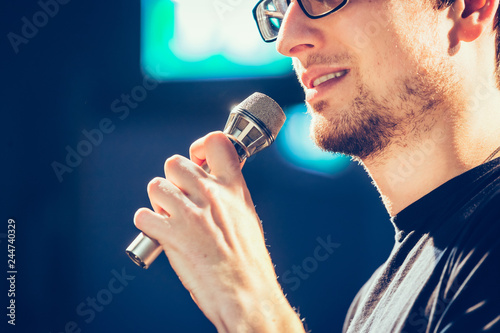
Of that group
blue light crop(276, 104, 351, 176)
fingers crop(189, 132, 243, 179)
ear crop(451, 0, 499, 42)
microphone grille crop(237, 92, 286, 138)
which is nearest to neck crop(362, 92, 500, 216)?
ear crop(451, 0, 499, 42)

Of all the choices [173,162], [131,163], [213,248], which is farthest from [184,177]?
[131,163]

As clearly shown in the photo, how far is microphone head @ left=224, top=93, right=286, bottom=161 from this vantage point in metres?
0.83

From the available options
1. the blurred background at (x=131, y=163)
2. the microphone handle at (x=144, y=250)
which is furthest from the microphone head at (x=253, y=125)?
the blurred background at (x=131, y=163)

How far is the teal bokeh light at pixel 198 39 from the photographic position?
226 cm

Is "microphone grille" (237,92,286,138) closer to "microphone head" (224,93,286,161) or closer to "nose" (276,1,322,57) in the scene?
"microphone head" (224,93,286,161)

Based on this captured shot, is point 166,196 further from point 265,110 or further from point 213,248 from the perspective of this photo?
point 265,110

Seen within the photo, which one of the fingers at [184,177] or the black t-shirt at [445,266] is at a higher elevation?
the fingers at [184,177]

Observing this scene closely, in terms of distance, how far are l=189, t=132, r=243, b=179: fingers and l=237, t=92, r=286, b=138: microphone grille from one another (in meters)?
0.13

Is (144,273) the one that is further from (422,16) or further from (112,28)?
(422,16)

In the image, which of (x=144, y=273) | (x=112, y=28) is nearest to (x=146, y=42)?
(x=112, y=28)

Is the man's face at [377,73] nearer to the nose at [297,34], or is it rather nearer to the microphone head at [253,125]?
the nose at [297,34]

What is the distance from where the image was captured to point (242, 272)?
0.70m

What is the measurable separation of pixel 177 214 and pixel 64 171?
179cm

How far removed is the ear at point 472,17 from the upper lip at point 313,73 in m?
0.27
